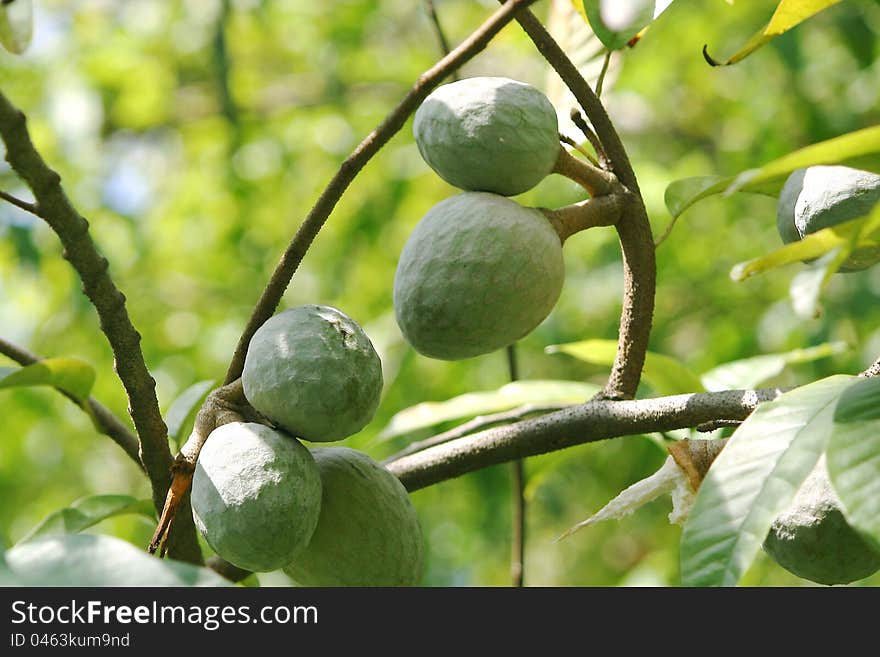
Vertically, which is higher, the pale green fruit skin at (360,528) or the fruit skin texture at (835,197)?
the fruit skin texture at (835,197)

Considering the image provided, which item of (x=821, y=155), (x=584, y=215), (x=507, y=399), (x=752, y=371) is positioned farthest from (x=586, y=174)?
(x=752, y=371)

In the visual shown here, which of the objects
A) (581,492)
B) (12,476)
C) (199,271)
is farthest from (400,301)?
(12,476)

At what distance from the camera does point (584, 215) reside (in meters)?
1.00

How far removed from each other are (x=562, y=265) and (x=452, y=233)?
0.39ft

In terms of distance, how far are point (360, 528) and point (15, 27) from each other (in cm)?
64

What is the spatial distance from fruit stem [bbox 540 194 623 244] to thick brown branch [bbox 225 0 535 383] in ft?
0.55

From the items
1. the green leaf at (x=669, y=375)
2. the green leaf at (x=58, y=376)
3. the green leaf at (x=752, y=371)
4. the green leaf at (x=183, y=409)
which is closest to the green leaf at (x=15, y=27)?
the green leaf at (x=58, y=376)

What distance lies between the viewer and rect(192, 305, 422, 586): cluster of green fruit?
83 cm

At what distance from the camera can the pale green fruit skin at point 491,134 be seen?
3.07 feet

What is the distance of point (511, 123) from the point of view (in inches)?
36.8

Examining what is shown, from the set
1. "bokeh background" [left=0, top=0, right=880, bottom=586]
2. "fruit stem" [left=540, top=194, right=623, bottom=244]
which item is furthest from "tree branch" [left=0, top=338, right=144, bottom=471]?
"bokeh background" [left=0, top=0, right=880, bottom=586]

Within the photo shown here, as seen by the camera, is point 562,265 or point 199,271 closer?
point 562,265

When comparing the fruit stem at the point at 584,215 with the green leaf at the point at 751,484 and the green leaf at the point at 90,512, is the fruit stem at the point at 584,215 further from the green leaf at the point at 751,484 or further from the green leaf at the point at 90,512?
the green leaf at the point at 90,512
